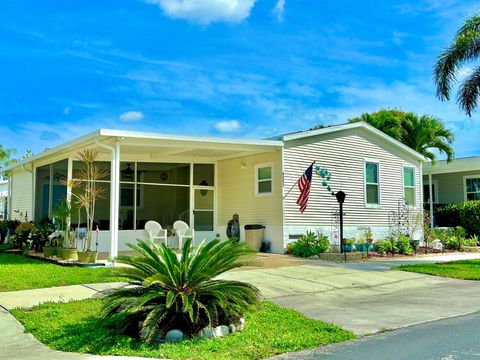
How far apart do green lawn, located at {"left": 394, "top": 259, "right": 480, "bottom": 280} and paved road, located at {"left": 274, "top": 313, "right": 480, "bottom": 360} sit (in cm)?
557

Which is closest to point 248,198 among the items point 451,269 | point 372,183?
point 372,183

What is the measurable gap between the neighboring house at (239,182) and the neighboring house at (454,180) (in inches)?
232

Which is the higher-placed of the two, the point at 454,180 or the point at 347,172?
the point at 454,180

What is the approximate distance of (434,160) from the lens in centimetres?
2770

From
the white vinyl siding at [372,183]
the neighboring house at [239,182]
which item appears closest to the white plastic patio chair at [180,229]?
the neighboring house at [239,182]

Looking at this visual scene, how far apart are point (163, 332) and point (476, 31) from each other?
604 inches

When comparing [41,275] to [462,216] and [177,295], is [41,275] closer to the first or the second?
[177,295]

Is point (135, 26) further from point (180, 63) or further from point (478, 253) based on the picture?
point (478, 253)

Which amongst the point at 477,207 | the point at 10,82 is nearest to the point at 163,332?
the point at 10,82

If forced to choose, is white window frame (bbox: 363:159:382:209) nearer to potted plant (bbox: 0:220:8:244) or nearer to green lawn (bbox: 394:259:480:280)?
green lawn (bbox: 394:259:480:280)

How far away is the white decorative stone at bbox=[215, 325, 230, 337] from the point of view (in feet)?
21.2

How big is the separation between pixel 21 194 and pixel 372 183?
15.5m

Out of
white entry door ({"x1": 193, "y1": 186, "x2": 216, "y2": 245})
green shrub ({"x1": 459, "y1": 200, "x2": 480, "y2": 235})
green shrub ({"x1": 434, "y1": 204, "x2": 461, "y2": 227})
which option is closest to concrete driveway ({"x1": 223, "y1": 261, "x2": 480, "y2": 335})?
white entry door ({"x1": 193, "y1": 186, "x2": 216, "y2": 245})

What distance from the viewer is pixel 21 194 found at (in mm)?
23453
